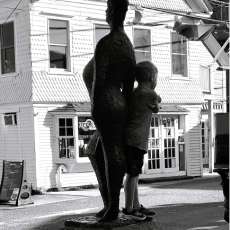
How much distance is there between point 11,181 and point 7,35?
5.26 meters

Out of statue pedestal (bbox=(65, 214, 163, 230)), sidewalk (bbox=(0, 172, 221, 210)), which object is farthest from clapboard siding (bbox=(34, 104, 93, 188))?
statue pedestal (bbox=(65, 214, 163, 230))

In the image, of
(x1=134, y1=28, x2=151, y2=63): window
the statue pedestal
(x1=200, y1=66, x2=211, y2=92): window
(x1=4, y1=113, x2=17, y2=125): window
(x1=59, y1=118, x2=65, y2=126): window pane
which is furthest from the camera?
(x1=200, y1=66, x2=211, y2=92): window

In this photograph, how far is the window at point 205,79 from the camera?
889 inches

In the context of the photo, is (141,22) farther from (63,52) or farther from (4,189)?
(4,189)

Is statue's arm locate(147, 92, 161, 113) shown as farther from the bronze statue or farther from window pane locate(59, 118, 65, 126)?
window pane locate(59, 118, 65, 126)

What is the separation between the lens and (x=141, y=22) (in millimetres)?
19797

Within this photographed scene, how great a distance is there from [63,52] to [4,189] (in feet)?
16.7

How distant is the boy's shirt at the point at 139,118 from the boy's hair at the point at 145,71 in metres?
0.10

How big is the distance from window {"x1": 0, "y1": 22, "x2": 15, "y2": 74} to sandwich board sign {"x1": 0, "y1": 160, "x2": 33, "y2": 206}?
12.9 ft

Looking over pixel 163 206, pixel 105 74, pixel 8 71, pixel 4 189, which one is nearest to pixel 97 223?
pixel 105 74

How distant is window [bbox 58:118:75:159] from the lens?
1783 cm

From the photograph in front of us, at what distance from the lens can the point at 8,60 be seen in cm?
1806

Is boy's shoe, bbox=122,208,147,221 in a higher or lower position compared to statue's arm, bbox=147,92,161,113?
lower

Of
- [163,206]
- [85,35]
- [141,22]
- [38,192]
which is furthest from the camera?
[141,22]
